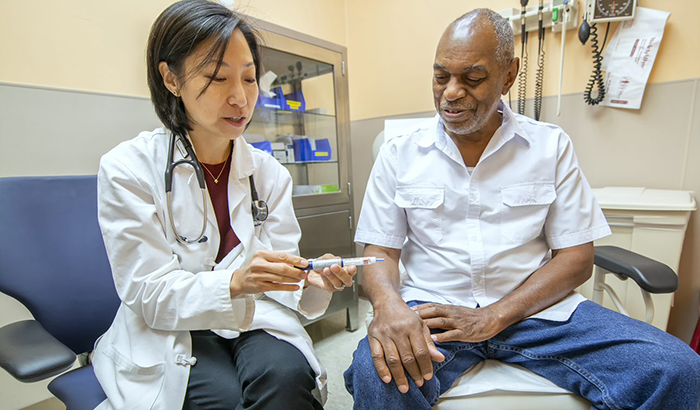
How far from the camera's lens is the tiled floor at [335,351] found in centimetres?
147

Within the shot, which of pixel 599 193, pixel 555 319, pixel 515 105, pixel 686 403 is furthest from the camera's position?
pixel 515 105

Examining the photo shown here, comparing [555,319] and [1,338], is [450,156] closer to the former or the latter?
[555,319]

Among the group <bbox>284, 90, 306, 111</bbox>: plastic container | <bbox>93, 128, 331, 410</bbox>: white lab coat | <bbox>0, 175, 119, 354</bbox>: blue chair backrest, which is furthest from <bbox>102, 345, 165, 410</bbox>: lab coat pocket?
<bbox>284, 90, 306, 111</bbox>: plastic container

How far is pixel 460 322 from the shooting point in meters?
0.83

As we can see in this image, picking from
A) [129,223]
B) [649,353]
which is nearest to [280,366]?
[129,223]

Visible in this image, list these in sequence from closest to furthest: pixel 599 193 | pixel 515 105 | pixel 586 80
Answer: pixel 599 193
pixel 586 80
pixel 515 105

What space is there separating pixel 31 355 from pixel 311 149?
62.8 inches

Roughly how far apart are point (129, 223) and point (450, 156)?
→ 2.84 ft

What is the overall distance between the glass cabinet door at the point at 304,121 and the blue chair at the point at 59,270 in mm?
930

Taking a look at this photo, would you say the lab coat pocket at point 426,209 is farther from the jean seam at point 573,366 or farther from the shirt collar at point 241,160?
the shirt collar at point 241,160

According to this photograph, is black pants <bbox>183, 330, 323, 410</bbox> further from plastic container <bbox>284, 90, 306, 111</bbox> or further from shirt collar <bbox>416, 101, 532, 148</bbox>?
plastic container <bbox>284, 90, 306, 111</bbox>

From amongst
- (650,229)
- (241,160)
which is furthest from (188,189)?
(650,229)

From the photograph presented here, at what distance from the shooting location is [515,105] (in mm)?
1839

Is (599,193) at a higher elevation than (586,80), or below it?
below
